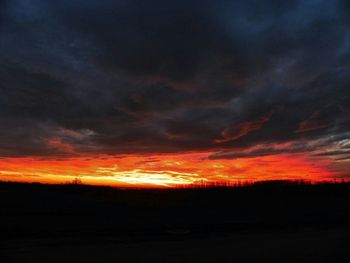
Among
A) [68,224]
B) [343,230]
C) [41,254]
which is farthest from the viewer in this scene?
[343,230]

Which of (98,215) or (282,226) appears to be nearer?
(282,226)

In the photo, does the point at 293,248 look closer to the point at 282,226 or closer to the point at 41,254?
the point at 282,226

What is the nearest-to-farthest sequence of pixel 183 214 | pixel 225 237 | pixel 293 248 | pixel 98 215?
pixel 293 248, pixel 225 237, pixel 98 215, pixel 183 214

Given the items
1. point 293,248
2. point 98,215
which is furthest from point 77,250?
point 98,215

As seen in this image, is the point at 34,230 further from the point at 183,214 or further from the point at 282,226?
the point at 282,226

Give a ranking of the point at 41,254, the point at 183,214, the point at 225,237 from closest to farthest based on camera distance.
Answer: the point at 41,254 → the point at 225,237 → the point at 183,214

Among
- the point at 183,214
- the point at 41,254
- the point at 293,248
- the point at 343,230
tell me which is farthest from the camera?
the point at 183,214

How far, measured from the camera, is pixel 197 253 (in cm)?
1529

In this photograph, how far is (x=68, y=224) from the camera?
22.2 meters

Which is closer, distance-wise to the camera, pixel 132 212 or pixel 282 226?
pixel 282 226

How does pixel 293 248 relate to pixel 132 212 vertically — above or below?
below

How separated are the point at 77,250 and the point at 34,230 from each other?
5.74 metres

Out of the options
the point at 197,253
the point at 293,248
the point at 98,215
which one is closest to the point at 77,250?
the point at 197,253

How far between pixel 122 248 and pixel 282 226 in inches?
516
